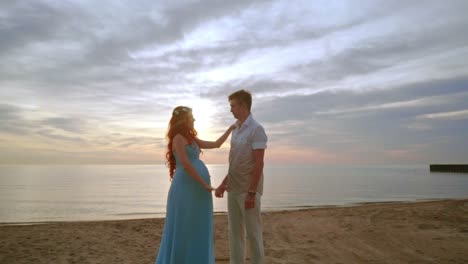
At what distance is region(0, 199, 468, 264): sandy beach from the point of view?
21.6 feet

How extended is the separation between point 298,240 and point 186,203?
4.67 metres

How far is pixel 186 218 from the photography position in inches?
A: 172

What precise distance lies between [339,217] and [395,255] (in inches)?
199

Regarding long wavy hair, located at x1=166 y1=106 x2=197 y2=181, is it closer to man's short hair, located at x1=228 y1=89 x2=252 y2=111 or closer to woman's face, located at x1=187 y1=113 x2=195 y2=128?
woman's face, located at x1=187 y1=113 x2=195 y2=128

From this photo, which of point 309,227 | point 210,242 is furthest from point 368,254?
point 210,242

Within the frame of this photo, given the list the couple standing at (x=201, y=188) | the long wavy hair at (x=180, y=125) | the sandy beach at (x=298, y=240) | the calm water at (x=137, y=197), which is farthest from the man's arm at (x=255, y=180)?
the calm water at (x=137, y=197)

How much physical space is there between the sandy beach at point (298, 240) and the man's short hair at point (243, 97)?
3.45 meters

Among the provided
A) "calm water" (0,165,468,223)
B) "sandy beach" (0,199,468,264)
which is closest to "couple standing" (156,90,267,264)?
"sandy beach" (0,199,468,264)

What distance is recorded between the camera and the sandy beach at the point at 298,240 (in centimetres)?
659

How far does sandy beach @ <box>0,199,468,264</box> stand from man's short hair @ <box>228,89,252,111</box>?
136 inches

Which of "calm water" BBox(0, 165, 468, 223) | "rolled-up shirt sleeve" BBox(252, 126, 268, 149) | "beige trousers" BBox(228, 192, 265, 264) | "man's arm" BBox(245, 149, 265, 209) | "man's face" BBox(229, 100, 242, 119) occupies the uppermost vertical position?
"man's face" BBox(229, 100, 242, 119)

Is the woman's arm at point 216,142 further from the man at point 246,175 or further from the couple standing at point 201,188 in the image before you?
the man at point 246,175

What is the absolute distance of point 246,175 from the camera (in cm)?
439

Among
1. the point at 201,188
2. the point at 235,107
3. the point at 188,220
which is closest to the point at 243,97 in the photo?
the point at 235,107
